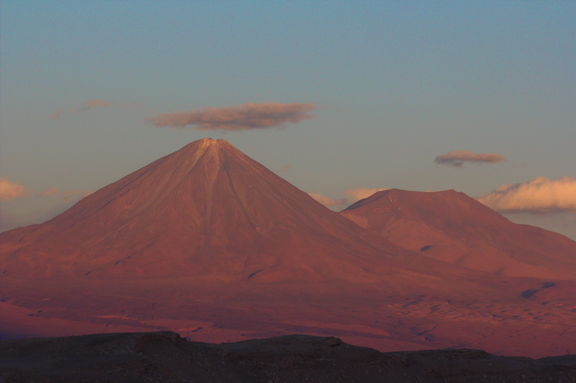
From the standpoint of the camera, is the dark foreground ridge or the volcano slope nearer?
the dark foreground ridge

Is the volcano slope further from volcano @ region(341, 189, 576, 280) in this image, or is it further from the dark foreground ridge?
the dark foreground ridge

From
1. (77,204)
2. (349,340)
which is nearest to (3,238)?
(77,204)

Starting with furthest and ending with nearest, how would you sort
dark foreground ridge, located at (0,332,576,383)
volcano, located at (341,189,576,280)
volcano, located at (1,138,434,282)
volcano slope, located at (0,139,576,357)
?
volcano, located at (341,189,576,280) → volcano, located at (1,138,434,282) → volcano slope, located at (0,139,576,357) → dark foreground ridge, located at (0,332,576,383)

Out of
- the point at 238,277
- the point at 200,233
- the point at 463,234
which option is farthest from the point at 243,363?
the point at 463,234

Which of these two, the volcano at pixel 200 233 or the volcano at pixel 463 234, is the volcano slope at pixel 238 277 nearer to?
the volcano at pixel 200 233

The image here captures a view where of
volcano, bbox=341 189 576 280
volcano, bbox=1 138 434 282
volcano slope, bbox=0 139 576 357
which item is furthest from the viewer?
volcano, bbox=341 189 576 280

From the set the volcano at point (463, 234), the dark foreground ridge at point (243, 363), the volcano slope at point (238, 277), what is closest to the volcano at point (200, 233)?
the volcano slope at point (238, 277)

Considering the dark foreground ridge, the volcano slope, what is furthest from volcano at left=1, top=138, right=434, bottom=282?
the dark foreground ridge

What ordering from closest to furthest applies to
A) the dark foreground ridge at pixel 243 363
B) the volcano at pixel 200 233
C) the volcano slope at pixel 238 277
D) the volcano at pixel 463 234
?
the dark foreground ridge at pixel 243 363 < the volcano slope at pixel 238 277 < the volcano at pixel 200 233 < the volcano at pixel 463 234

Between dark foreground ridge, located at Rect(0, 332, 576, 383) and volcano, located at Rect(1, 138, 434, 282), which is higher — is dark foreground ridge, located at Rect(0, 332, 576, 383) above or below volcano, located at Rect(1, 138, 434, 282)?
below
